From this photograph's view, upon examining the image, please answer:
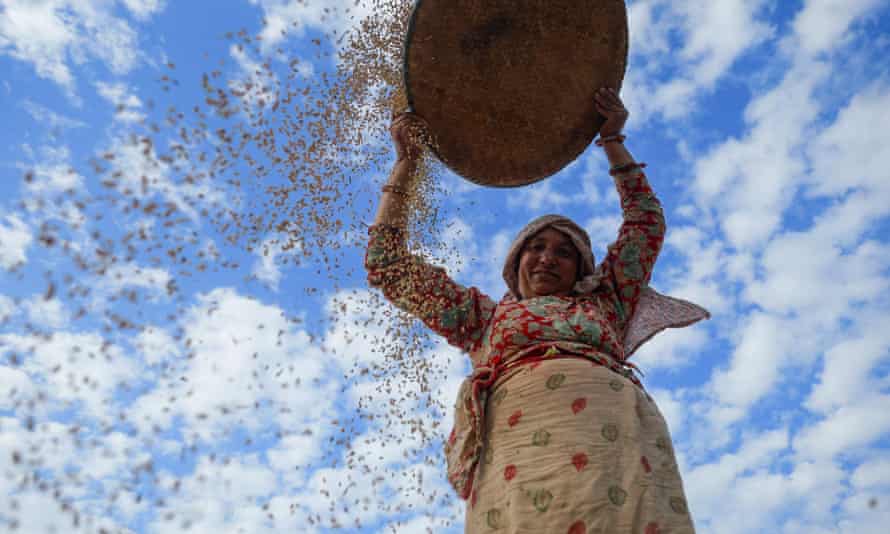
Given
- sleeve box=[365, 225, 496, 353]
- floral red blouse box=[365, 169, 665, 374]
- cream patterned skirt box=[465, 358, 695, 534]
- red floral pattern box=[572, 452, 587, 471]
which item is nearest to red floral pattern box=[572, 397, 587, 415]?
cream patterned skirt box=[465, 358, 695, 534]

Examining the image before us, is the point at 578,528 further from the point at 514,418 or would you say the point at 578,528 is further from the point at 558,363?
the point at 558,363

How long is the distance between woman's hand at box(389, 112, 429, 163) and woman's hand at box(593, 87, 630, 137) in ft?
2.42

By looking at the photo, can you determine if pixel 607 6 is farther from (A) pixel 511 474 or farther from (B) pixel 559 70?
(A) pixel 511 474

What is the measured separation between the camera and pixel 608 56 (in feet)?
9.68

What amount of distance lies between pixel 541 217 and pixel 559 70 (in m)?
0.61

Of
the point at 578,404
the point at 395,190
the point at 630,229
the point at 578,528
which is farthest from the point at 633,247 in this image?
the point at 578,528

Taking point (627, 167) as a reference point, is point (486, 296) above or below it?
below

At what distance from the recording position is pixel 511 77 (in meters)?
2.94

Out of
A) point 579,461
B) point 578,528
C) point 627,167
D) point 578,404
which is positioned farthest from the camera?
point 627,167

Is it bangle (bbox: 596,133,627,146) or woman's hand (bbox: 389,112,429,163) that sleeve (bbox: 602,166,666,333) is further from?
woman's hand (bbox: 389,112,429,163)

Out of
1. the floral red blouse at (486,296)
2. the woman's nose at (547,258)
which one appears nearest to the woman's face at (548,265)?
the woman's nose at (547,258)

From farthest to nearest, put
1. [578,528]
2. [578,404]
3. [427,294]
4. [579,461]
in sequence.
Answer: [427,294] → [578,404] → [579,461] → [578,528]

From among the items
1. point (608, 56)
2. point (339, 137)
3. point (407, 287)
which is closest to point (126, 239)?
point (339, 137)

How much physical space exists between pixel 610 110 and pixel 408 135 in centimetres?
85
